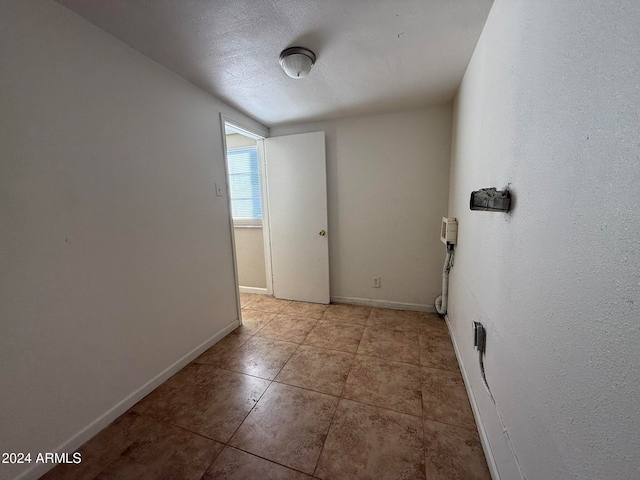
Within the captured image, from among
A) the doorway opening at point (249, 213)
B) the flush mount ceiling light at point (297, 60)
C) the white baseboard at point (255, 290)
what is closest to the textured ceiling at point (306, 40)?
the flush mount ceiling light at point (297, 60)

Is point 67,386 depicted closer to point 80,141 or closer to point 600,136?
point 80,141

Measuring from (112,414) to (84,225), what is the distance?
3.59 ft

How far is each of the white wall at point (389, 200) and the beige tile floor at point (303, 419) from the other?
74 centimetres

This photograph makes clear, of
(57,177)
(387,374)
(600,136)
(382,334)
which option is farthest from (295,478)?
(57,177)

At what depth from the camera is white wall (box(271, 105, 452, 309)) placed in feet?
8.15

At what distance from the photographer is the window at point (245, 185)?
3230mm

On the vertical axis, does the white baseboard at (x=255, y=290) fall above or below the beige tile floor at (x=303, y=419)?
above

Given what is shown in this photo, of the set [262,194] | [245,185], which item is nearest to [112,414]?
[262,194]

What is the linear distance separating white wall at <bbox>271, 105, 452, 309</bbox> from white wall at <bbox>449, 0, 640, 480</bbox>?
1.35 meters

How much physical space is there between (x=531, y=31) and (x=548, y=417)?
1.21m

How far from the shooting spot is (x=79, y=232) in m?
1.24

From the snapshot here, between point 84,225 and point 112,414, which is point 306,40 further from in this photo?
point 112,414

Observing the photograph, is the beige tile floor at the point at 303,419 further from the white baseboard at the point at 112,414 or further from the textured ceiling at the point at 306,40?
the textured ceiling at the point at 306,40

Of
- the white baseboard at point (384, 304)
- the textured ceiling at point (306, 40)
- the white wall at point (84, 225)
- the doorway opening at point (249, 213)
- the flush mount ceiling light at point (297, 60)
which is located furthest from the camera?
the doorway opening at point (249, 213)
